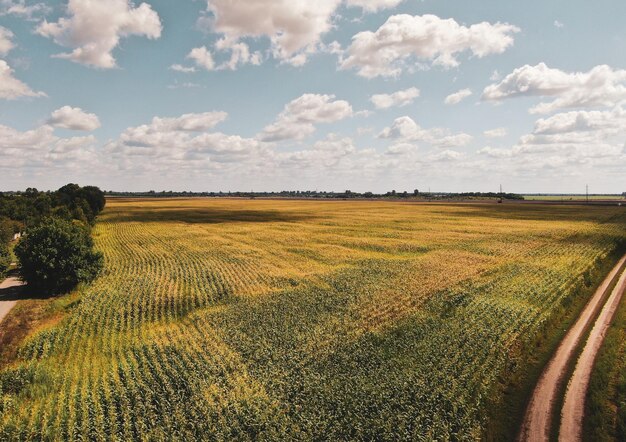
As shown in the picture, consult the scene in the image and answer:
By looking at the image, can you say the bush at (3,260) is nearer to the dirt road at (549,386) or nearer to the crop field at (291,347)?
the crop field at (291,347)

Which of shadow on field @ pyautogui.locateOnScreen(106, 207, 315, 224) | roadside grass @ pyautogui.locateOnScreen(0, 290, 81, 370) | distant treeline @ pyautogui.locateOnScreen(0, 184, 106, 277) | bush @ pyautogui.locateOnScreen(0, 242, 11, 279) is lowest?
roadside grass @ pyautogui.locateOnScreen(0, 290, 81, 370)

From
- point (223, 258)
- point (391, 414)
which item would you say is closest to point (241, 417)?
point (391, 414)

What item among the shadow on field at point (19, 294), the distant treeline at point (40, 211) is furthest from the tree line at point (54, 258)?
the distant treeline at point (40, 211)

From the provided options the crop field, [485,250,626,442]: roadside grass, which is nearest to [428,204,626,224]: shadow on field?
the crop field

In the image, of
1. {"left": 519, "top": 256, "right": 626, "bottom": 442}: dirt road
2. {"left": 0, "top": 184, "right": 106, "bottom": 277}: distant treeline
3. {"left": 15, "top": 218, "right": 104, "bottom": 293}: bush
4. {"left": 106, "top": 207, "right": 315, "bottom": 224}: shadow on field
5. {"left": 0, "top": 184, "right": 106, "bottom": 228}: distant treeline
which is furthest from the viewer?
{"left": 106, "top": 207, "right": 315, "bottom": 224}: shadow on field

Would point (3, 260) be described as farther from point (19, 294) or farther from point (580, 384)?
point (580, 384)

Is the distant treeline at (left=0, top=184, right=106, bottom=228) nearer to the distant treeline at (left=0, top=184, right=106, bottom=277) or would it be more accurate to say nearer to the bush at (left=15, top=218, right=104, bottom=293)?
the distant treeline at (left=0, top=184, right=106, bottom=277)

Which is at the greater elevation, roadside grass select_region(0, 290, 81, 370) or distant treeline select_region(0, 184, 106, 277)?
distant treeline select_region(0, 184, 106, 277)
